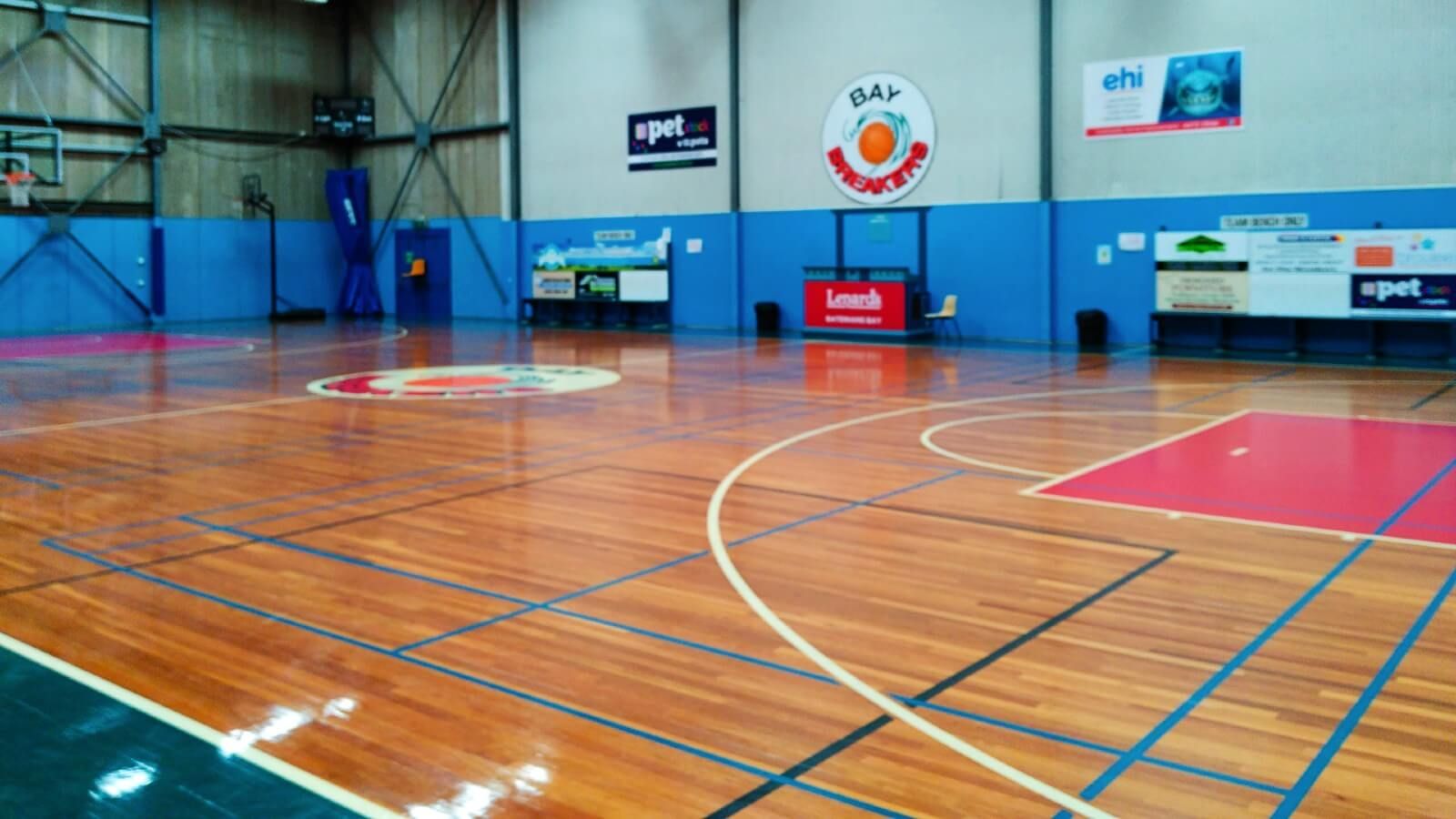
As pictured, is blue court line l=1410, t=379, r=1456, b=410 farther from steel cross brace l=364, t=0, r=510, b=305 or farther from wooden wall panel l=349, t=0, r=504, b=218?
wooden wall panel l=349, t=0, r=504, b=218

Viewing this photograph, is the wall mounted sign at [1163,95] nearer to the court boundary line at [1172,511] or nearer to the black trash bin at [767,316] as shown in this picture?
the black trash bin at [767,316]

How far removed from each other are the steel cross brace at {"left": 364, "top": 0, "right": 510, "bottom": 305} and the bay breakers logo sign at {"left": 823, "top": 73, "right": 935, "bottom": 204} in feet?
31.9

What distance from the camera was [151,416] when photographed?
41.7 ft

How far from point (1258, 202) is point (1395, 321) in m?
2.60

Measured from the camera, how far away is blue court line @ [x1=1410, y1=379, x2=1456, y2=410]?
1276cm

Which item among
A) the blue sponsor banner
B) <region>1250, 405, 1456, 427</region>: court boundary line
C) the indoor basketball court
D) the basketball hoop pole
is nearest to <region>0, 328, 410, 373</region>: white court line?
the indoor basketball court

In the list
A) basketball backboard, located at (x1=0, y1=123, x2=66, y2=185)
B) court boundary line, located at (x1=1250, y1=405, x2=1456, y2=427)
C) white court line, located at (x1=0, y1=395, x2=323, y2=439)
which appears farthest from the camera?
basketball backboard, located at (x1=0, y1=123, x2=66, y2=185)

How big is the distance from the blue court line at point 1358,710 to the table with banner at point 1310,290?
13.2 meters

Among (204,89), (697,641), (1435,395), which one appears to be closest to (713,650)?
(697,641)

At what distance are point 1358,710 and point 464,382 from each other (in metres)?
12.7

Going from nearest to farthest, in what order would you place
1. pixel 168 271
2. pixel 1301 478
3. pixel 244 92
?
pixel 1301 478 < pixel 168 271 < pixel 244 92

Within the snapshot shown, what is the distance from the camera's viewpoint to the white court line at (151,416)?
11.6 m

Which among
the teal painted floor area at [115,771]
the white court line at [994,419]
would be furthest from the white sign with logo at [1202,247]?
the teal painted floor area at [115,771]

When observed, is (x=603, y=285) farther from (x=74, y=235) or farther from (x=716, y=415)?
(x=716, y=415)
